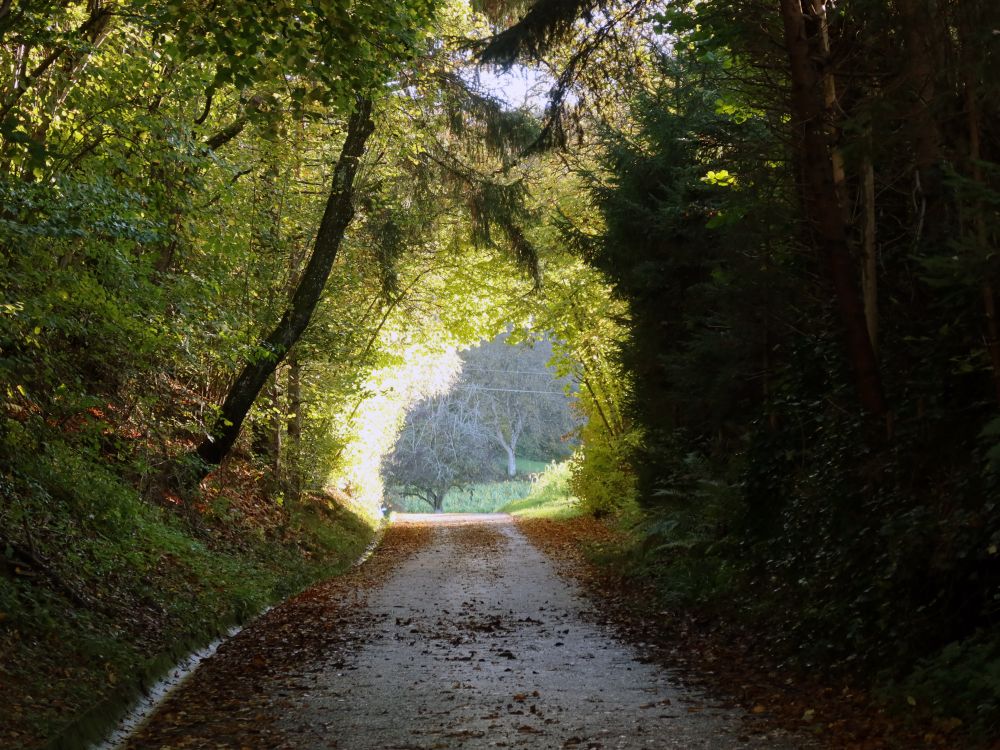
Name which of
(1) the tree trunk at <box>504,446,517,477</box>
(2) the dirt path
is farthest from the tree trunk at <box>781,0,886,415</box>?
(1) the tree trunk at <box>504,446,517,477</box>

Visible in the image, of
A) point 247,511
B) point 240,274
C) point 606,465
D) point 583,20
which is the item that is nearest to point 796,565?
point 583,20

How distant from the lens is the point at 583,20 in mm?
10375

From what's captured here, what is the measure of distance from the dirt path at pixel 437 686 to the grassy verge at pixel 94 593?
1.40ft

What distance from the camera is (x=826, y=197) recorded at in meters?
8.46

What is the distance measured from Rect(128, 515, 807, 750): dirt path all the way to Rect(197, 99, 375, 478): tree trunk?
3676 millimetres

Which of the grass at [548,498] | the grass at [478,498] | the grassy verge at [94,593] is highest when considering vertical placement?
the grassy verge at [94,593]

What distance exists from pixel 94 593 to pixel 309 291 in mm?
7517

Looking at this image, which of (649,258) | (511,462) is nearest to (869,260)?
(649,258)

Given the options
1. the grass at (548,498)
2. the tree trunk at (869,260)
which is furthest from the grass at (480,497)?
the tree trunk at (869,260)

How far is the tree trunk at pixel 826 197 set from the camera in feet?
27.5

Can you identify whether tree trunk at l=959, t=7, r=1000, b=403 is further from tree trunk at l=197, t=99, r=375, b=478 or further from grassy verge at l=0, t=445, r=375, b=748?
tree trunk at l=197, t=99, r=375, b=478

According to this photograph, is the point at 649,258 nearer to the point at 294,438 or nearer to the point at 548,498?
the point at 294,438

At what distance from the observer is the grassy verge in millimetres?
6453

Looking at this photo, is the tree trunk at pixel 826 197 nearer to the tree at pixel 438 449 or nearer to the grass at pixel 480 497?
the tree at pixel 438 449
